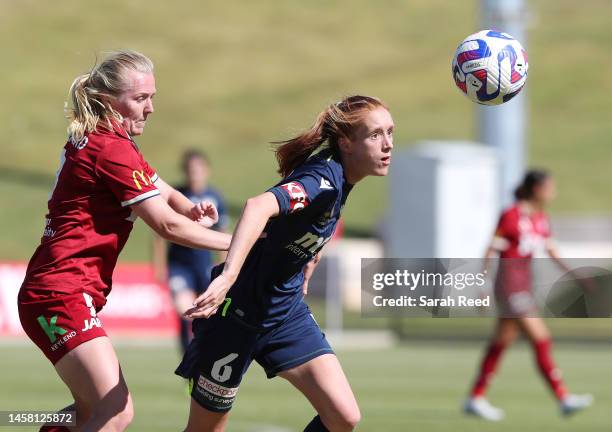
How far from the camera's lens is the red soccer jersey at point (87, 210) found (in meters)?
5.73

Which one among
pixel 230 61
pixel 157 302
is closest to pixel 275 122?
pixel 230 61

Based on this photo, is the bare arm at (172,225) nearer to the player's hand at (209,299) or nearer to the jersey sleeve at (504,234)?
the player's hand at (209,299)

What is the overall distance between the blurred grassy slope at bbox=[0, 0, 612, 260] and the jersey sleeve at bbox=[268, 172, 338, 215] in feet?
108

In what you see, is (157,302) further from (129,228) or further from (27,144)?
(27,144)

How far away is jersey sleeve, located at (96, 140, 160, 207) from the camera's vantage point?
18.7ft

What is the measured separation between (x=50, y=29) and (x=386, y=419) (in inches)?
2092

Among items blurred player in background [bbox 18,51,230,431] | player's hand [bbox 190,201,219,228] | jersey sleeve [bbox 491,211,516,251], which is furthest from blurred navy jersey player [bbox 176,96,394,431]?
jersey sleeve [bbox 491,211,516,251]

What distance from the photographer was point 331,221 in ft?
20.6

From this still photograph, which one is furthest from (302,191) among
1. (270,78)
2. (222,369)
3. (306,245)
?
(270,78)

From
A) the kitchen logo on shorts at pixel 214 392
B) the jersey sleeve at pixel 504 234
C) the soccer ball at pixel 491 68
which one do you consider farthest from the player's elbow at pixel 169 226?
the jersey sleeve at pixel 504 234

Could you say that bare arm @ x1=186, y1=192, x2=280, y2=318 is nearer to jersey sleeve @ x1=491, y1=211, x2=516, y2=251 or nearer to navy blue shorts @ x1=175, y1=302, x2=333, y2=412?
navy blue shorts @ x1=175, y1=302, x2=333, y2=412

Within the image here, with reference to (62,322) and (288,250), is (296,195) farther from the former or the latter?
(62,322)

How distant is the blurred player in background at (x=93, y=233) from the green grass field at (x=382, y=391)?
3867 mm

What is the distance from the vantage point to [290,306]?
6508mm
